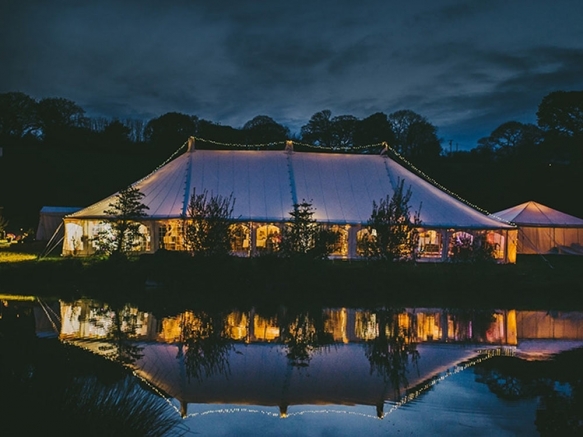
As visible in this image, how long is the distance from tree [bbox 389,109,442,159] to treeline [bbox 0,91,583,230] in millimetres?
106

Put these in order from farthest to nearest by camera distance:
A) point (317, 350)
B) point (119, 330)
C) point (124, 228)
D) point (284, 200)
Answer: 1. point (284, 200)
2. point (124, 228)
3. point (119, 330)
4. point (317, 350)

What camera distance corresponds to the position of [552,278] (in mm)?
17156

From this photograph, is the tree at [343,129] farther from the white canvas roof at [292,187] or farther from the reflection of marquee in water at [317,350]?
the reflection of marquee in water at [317,350]

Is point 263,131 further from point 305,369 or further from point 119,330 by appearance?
point 305,369

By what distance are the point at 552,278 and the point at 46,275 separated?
45.5ft

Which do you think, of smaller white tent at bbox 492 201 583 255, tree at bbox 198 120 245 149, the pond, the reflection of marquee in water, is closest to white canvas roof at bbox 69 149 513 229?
smaller white tent at bbox 492 201 583 255

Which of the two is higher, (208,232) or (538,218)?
(538,218)

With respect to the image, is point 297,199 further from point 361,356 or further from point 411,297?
point 361,356

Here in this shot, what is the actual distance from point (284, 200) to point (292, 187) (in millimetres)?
753

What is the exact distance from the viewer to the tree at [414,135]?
190 ft

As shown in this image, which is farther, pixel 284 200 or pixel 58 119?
pixel 58 119

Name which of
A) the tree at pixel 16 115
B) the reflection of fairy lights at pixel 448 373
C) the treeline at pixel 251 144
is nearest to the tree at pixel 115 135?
the treeline at pixel 251 144

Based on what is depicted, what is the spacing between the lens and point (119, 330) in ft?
31.8

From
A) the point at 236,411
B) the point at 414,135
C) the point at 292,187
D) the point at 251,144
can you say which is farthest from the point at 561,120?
the point at 236,411
